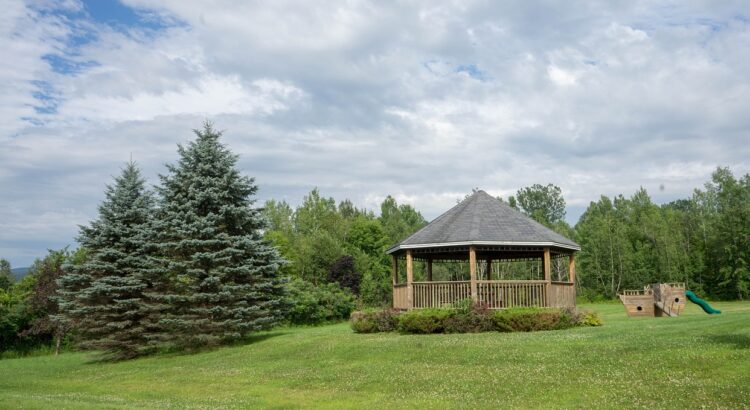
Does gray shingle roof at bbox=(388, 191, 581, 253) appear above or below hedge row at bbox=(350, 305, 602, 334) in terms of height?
above

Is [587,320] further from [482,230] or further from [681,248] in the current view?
[681,248]

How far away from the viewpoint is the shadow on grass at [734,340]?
13.1m

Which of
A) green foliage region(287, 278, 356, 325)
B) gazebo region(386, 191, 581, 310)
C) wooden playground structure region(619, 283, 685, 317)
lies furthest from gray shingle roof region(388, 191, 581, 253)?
green foliage region(287, 278, 356, 325)

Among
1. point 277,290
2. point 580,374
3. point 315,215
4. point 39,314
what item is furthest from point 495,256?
point 315,215

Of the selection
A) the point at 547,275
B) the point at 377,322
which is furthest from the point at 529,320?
the point at 377,322

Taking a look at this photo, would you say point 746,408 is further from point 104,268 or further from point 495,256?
point 104,268

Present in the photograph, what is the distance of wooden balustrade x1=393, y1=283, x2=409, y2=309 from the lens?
77.7ft

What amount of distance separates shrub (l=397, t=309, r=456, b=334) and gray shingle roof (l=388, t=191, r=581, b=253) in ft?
8.48

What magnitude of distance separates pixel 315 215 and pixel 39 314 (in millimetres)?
42114

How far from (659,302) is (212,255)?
56.7ft

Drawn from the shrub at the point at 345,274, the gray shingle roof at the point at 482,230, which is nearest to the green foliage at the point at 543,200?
the shrub at the point at 345,274

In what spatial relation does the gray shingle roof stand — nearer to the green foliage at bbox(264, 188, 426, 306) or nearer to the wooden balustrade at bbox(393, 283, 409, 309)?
the wooden balustrade at bbox(393, 283, 409, 309)

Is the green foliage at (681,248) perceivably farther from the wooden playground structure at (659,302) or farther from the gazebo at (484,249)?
the gazebo at (484,249)

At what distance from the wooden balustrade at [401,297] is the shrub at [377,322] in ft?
2.56
